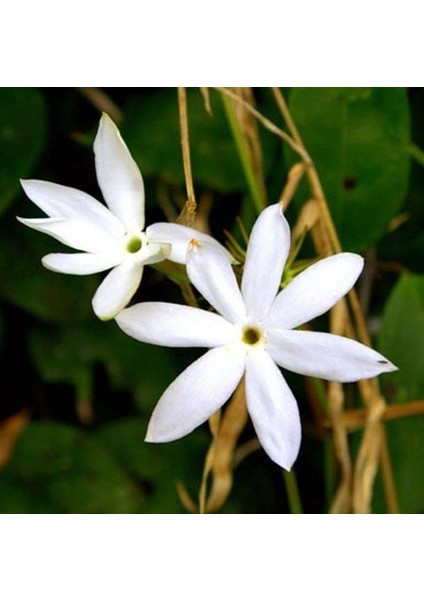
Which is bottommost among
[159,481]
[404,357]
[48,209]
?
[159,481]

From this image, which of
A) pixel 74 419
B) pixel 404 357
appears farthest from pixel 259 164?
pixel 74 419

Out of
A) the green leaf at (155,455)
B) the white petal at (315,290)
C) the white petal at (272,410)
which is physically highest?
the white petal at (315,290)

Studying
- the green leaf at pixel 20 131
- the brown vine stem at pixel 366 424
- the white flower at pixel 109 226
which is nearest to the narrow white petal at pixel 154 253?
the white flower at pixel 109 226

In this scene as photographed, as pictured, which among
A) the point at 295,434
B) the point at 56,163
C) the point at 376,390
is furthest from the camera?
the point at 56,163

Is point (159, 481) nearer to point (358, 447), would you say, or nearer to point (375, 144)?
point (358, 447)

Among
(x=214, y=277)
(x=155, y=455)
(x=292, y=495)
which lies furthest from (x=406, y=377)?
(x=214, y=277)

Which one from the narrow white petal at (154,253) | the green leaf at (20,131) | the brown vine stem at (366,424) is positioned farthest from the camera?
the green leaf at (20,131)

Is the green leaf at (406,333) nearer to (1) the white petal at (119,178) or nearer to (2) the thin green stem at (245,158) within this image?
(2) the thin green stem at (245,158)
